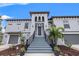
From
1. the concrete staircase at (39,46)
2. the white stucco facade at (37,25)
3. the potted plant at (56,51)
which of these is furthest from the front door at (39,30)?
the potted plant at (56,51)

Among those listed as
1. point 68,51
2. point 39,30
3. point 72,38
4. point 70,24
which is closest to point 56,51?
point 68,51

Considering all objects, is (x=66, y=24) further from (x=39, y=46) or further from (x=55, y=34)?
(x=39, y=46)

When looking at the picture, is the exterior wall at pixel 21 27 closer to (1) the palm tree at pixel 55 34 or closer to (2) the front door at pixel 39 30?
(2) the front door at pixel 39 30

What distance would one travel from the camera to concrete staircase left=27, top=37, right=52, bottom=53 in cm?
431

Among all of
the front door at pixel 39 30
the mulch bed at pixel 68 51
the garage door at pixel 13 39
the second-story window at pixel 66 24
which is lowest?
the mulch bed at pixel 68 51

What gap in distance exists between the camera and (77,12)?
4.51 metres

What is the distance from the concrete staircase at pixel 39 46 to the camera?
431cm

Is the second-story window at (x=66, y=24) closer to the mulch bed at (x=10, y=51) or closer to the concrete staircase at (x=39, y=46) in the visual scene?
the concrete staircase at (x=39, y=46)

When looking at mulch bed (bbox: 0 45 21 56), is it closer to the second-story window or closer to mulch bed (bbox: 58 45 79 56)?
mulch bed (bbox: 58 45 79 56)

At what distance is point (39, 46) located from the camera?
4.39 meters

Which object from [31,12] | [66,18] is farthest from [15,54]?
[66,18]

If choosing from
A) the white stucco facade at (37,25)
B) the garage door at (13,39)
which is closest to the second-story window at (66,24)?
the white stucco facade at (37,25)

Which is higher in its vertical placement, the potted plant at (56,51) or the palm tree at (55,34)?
the palm tree at (55,34)

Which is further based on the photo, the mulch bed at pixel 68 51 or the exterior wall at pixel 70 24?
the exterior wall at pixel 70 24
